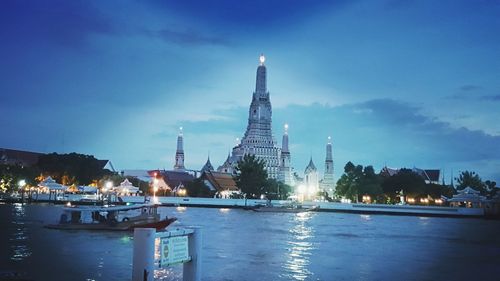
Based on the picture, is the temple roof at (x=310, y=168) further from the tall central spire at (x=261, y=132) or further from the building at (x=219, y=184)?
the building at (x=219, y=184)

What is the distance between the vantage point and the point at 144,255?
31.0ft

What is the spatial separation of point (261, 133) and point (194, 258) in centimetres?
13793

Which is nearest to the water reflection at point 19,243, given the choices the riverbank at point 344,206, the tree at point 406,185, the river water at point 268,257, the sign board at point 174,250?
the river water at point 268,257

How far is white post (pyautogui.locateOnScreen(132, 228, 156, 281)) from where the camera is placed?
9.40 m

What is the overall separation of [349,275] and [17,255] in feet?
46.5

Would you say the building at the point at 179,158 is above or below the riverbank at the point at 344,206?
above

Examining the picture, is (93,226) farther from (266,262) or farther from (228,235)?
(266,262)

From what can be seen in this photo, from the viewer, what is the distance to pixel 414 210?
81875 millimetres

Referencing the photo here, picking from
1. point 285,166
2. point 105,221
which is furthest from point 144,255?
point 285,166

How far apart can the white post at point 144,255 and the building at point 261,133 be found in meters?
135

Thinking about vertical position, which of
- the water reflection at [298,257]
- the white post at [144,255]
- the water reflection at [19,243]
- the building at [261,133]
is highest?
the building at [261,133]

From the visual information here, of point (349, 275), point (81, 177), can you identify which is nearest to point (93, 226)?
point (349, 275)

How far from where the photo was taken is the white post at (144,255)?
9.40 meters

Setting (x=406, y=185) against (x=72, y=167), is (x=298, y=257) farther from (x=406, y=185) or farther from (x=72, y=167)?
(x=72, y=167)
